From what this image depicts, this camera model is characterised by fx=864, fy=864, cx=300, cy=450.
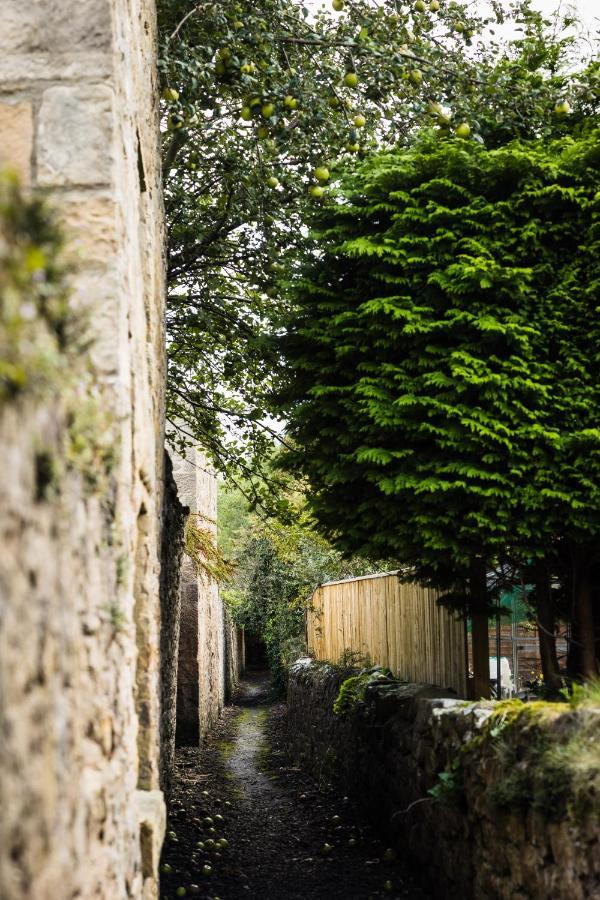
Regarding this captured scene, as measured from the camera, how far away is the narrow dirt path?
20.7 feet

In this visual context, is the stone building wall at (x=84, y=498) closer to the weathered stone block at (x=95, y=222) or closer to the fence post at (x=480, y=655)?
the weathered stone block at (x=95, y=222)

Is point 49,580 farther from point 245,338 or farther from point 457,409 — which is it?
point 245,338

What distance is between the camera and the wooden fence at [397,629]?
759cm

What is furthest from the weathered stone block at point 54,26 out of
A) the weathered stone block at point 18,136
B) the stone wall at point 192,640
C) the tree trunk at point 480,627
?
the stone wall at point 192,640

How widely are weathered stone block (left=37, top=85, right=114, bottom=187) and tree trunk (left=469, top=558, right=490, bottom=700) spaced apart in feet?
14.5

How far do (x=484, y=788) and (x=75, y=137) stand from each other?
4.00 m

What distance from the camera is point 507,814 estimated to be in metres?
4.46

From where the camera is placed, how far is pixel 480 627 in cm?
666

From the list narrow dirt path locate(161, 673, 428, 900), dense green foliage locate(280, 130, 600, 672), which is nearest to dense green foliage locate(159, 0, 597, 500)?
dense green foliage locate(280, 130, 600, 672)

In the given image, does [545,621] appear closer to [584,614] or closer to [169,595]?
[584,614]

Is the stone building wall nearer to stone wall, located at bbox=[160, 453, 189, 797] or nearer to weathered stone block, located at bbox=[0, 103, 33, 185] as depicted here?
weathered stone block, located at bbox=[0, 103, 33, 185]

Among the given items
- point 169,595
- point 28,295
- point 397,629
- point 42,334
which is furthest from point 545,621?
point 28,295

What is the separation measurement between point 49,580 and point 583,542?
4890mm

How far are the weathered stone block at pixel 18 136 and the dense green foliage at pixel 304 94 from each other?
322 centimetres
